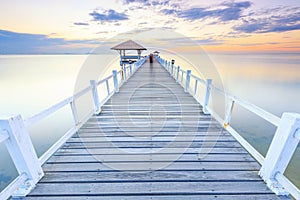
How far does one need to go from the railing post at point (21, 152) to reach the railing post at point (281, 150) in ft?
9.45

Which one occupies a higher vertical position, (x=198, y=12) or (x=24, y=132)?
(x=198, y=12)

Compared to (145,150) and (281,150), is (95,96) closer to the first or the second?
(145,150)

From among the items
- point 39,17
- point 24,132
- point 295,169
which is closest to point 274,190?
point 24,132

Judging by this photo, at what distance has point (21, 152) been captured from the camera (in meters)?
1.79

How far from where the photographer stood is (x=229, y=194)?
1872 millimetres

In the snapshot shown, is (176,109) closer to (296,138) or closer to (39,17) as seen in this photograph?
(296,138)

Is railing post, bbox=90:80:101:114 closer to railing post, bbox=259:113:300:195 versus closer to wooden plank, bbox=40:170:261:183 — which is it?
wooden plank, bbox=40:170:261:183

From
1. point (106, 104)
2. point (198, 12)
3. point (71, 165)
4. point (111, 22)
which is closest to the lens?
point (71, 165)

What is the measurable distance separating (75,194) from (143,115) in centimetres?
260

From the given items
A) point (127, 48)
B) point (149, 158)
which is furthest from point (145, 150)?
point (127, 48)

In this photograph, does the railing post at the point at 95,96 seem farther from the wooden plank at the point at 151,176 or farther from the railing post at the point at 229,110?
the railing post at the point at 229,110

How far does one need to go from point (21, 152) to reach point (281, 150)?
2903 millimetres

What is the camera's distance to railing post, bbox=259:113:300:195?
5.48ft

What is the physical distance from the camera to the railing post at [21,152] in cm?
166
